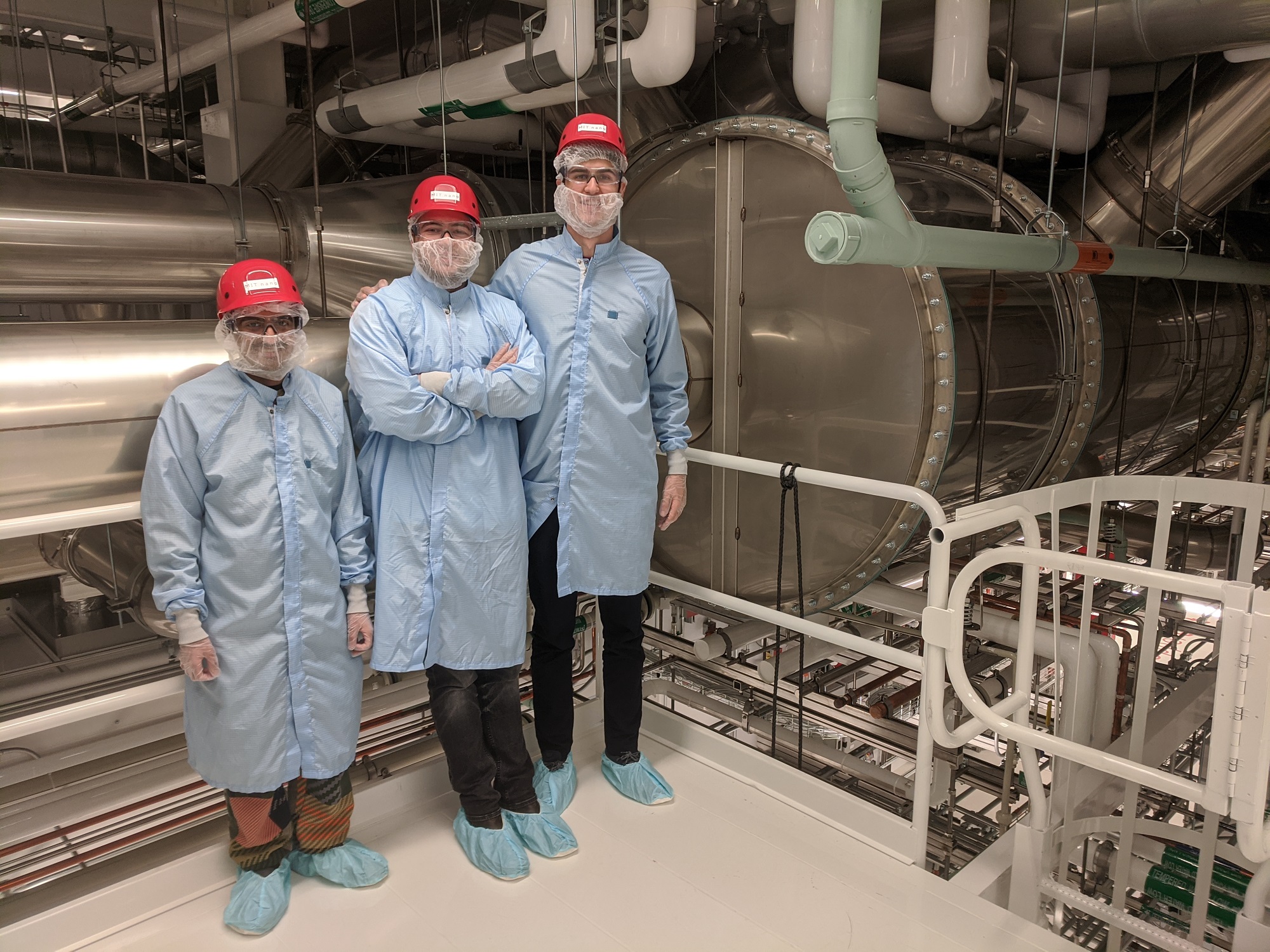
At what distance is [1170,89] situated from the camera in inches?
136

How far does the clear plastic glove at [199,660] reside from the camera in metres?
1.65

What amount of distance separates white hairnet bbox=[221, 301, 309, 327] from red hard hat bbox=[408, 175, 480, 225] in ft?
1.15

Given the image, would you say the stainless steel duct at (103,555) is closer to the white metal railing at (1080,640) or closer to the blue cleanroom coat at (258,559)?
the blue cleanroom coat at (258,559)

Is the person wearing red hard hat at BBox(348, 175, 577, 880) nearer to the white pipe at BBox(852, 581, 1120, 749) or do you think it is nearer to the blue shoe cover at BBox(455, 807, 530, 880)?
the blue shoe cover at BBox(455, 807, 530, 880)

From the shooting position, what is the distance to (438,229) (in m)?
1.94

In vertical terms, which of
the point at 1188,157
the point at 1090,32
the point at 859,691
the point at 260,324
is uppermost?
the point at 1090,32

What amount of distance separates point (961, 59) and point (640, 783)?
7.22 feet

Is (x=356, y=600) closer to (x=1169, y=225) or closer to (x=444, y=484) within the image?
(x=444, y=484)

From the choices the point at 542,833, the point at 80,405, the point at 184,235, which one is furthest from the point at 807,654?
the point at 184,235

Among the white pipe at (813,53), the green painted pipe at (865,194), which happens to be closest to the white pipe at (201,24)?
the white pipe at (813,53)

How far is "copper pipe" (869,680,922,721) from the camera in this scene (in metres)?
2.93

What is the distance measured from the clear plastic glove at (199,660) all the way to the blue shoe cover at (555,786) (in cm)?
83

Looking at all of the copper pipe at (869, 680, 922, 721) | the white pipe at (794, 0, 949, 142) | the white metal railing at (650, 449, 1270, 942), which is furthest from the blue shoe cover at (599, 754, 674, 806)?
the white pipe at (794, 0, 949, 142)

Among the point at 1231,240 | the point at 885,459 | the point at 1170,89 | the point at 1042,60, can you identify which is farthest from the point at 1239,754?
the point at 1231,240
